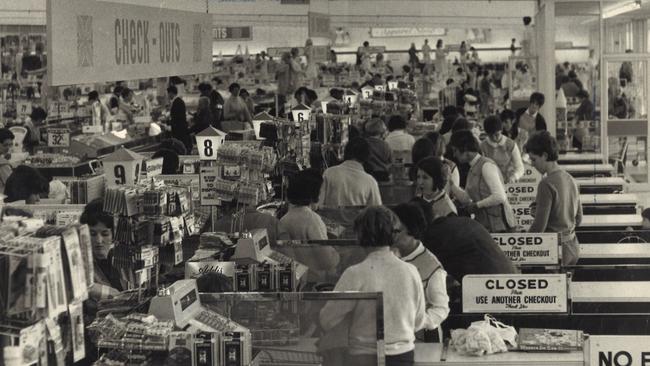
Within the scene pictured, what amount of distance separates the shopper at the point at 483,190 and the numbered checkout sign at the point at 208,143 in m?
1.83

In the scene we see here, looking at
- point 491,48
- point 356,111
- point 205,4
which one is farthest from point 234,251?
point 491,48

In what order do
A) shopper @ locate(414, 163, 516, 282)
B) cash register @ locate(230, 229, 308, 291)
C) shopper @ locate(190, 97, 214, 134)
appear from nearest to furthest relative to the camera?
1. cash register @ locate(230, 229, 308, 291)
2. shopper @ locate(414, 163, 516, 282)
3. shopper @ locate(190, 97, 214, 134)

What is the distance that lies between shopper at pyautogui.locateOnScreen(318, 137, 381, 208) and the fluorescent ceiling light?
8.98 metres

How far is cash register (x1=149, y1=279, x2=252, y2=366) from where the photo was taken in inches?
159

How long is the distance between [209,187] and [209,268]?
1.79m

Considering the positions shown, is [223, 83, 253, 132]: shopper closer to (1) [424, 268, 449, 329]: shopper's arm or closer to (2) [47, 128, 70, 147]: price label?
(2) [47, 128, 70, 147]: price label

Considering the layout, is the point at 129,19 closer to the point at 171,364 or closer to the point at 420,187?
the point at 420,187

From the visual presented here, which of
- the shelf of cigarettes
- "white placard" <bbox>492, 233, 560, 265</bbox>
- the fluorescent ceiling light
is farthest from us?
the fluorescent ceiling light

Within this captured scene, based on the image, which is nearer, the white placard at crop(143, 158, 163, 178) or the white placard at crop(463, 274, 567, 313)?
the white placard at crop(463, 274, 567, 313)

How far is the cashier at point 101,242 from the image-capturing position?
5301 mm

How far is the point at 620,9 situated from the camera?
664 inches

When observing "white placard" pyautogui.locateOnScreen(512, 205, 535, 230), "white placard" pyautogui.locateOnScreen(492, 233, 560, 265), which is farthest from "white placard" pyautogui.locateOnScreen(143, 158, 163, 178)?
"white placard" pyautogui.locateOnScreen(512, 205, 535, 230)

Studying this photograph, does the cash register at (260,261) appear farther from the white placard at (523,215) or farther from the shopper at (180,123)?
the shopper at (180,123)

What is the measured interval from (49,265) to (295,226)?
3.41 meters
